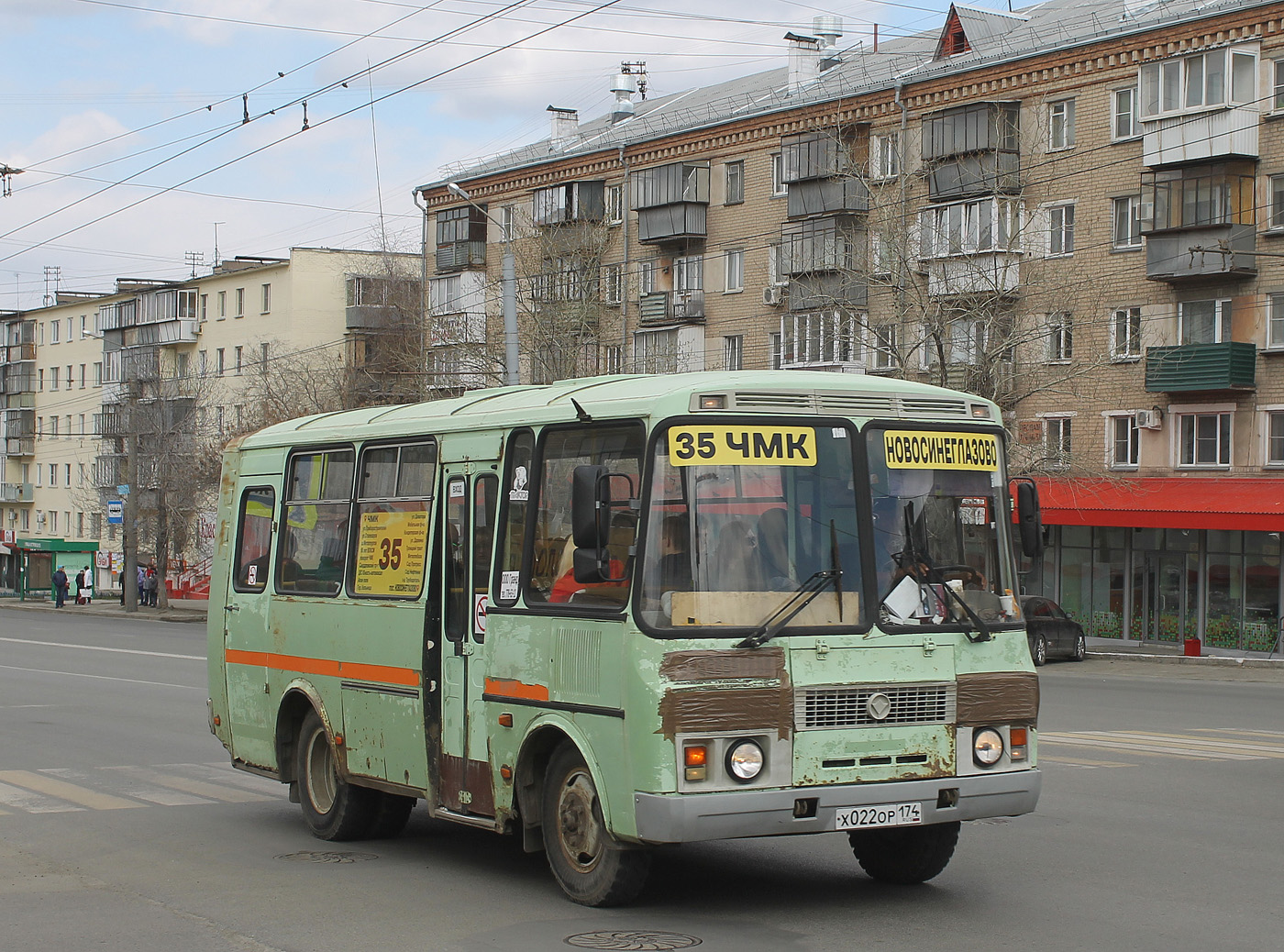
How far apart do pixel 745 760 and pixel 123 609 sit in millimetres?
52026

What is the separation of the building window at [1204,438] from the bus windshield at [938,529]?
102 feet

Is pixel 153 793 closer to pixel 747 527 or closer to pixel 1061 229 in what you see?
pixel 747 527

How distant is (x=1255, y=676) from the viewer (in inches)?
1206

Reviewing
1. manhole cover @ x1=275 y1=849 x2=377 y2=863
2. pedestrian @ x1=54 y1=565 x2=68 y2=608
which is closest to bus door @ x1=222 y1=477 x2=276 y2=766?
manhole cover @ x1=275 y1=849 x2=377 y2=863

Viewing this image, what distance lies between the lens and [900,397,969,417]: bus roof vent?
821cm

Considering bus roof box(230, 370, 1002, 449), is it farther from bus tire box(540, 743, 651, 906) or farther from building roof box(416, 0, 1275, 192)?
building roof box(416, 0, 1275, 192)

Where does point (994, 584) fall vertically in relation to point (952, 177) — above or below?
below

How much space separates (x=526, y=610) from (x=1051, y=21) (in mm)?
40931

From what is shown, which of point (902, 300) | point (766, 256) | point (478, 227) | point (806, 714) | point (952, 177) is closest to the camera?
point (806, 714)

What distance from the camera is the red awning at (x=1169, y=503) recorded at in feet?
114

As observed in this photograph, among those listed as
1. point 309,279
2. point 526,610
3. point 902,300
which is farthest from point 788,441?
Result: point 309,279

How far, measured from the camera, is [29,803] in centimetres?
1197

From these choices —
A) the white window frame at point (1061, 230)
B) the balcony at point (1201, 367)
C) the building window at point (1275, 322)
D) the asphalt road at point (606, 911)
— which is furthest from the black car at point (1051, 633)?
the asphalt road at point (606, 911)

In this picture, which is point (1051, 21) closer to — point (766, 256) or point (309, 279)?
point (766, 256)
